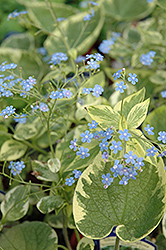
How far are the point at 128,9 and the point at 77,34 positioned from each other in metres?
0.35

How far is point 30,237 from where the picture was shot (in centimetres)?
65

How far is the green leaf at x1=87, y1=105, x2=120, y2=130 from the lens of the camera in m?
0.53

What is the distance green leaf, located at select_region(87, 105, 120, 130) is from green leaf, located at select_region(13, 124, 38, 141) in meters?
0.27

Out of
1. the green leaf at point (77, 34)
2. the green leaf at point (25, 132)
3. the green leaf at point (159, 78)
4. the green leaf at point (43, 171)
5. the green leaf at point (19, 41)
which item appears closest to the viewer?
the green leaf at point (43, 171)

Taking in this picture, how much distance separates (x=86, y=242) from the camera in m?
A: 0.59

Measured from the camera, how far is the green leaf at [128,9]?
122 cm

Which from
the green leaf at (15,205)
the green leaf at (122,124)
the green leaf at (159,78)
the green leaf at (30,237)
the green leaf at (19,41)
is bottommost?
the green leaf at (30,237)

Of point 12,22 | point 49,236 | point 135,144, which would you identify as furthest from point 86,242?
point 12,22

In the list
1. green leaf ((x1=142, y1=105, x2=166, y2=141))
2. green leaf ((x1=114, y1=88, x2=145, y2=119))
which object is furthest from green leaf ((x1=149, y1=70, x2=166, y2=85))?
green leaf ((x1=114, y1=88, x2=145, y2=119))

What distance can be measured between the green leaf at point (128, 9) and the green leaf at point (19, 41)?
0.37m

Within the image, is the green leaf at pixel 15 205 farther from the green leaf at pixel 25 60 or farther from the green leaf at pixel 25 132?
the green leaf at pixel 25 60

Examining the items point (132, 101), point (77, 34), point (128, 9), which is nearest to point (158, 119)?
point (132, 101)

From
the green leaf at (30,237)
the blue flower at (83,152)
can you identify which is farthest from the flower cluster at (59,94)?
the green leaf at (30,237)

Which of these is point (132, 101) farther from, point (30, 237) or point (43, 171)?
point (30, 237)
